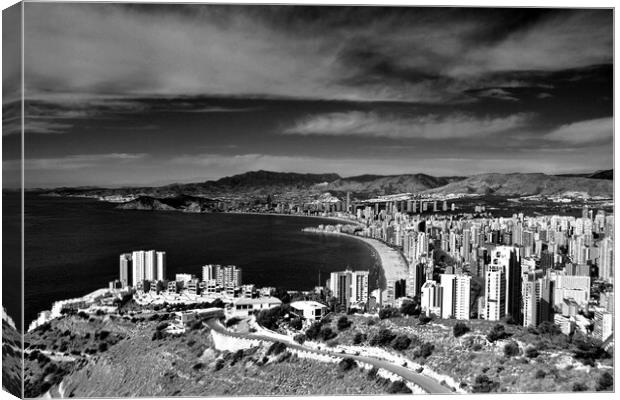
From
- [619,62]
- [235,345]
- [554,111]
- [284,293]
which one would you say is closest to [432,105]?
[554,111]

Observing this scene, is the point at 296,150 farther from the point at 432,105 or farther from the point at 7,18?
the point at 7,18

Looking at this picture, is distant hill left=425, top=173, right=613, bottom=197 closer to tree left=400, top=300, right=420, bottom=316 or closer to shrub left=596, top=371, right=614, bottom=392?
tree left=400, top=300, right=420, bottom=316

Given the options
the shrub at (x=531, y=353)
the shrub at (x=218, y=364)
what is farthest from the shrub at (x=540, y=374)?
the shrub at (x=218, y=364)

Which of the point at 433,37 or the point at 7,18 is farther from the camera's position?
the point at 433,37

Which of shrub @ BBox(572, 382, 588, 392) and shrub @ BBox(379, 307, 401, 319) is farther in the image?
shrub @ BBox(379, 307, 401, 319)

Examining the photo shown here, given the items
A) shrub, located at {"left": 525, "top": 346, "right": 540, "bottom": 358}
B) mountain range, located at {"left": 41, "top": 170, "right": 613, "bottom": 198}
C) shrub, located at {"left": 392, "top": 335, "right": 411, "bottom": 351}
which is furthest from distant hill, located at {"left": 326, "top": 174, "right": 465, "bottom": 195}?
shrub, located at {"left": 525, "top": 346, "right": 540, "bottom": 358}

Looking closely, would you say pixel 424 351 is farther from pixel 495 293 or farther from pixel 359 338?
pixel 495 293

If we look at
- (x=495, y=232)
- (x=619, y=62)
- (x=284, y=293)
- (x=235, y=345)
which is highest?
(x=619, y=62)
